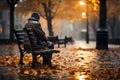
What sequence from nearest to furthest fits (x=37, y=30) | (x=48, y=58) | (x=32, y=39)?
(x=32, y=39) → (x=37, y=30) → (x=48, y=58)

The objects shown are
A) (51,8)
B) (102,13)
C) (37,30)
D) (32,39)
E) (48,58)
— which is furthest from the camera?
(51,8)

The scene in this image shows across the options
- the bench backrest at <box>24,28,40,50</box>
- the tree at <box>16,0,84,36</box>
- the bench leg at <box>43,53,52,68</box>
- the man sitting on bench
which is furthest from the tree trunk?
the tree at <box>16,0,84,36</box>

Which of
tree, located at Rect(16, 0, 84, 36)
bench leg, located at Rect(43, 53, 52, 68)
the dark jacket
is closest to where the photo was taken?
the dark jacket

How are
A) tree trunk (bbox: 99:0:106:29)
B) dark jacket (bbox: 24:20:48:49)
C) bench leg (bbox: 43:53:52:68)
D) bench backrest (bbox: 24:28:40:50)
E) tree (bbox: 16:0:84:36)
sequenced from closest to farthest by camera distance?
bench backrest (bbox: 24:28:40:50)
dark jacket (bbox: 24:20:48:49)
bench leg (bbox: 43:53:52:68)
tree trunk (bbox: 99:0:106:29)
tree (bbox: 16:0:84:36)

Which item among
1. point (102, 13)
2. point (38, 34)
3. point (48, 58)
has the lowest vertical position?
point (48, 58)

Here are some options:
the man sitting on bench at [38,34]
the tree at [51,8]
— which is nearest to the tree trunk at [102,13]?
the man sitting on bench at [38,34]

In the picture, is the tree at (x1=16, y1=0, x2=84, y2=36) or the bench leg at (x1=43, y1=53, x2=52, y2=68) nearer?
the bench leg at (x1=43, y1=53, x2=52, y2=68)

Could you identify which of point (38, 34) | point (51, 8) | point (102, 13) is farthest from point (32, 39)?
point (51, 8)

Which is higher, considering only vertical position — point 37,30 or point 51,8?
point 51,8

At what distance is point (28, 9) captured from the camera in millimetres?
42469

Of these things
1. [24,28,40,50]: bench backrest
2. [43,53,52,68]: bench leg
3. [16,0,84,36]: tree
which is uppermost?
[16,0,84,36]: tree

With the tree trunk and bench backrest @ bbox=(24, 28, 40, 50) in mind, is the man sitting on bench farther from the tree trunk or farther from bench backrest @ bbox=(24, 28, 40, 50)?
the tree trunk

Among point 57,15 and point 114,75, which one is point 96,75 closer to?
point 114,75

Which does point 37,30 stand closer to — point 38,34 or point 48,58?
point 38,34
